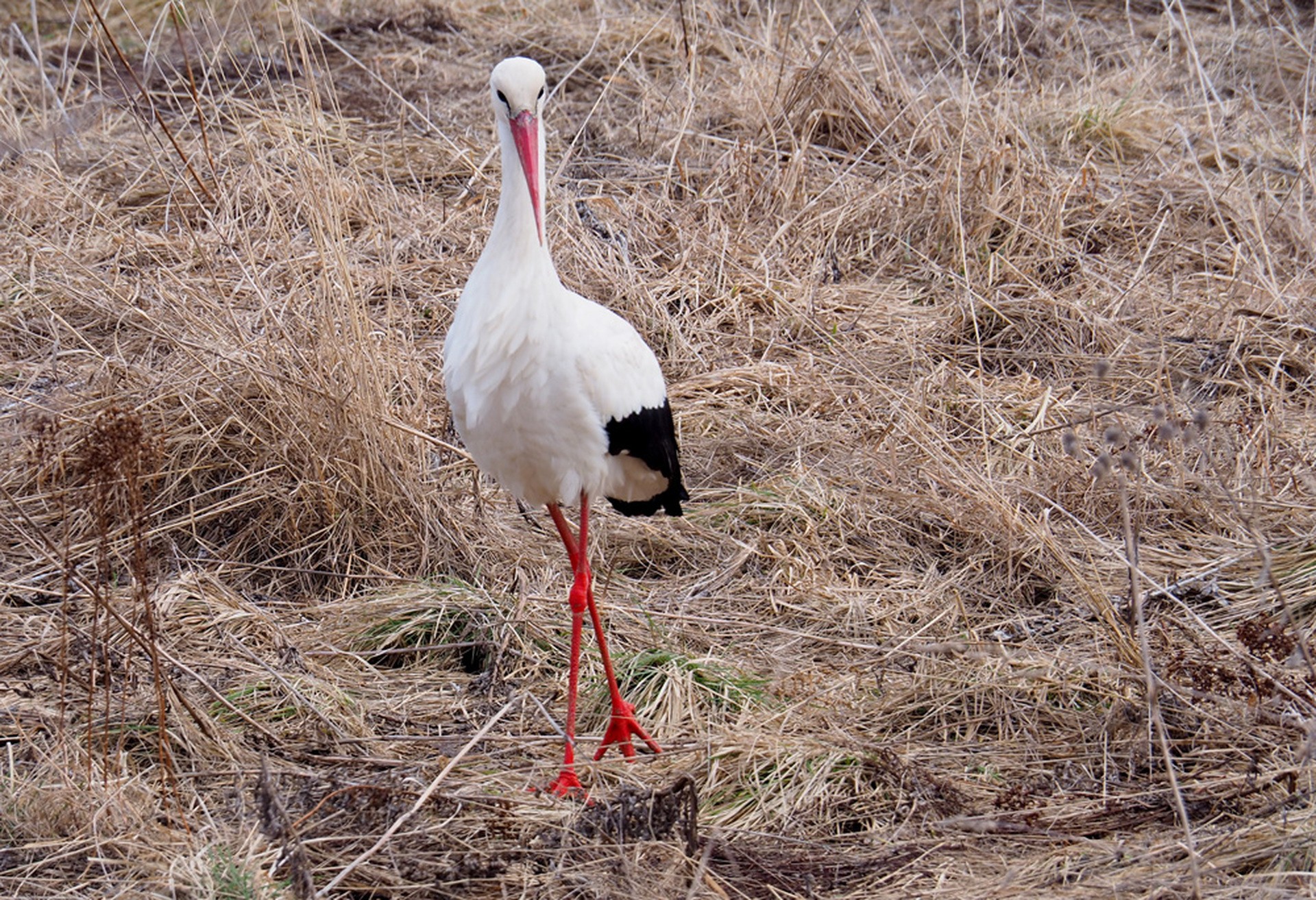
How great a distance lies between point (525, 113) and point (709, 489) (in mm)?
1920

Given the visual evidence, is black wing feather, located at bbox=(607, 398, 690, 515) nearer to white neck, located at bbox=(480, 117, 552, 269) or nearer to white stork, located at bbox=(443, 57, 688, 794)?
white stork, located at bbox=(443, 57, 688, 794)

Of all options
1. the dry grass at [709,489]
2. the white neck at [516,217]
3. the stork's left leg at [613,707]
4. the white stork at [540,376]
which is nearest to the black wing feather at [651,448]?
the white stork at [540,376]

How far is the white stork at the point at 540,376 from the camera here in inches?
122

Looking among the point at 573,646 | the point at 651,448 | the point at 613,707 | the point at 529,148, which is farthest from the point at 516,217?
the point at 613,707

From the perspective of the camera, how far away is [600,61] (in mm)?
7512

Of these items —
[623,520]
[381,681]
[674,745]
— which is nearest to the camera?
[674,745]

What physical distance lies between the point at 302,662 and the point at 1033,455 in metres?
2.56

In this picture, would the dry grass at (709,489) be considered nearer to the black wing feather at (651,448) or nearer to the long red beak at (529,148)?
the black wing feather at (651,448)

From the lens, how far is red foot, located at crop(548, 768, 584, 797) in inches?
124

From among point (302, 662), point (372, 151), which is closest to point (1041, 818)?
point (302, 662)

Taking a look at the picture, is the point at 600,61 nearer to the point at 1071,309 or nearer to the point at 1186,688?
the point at 1071,309

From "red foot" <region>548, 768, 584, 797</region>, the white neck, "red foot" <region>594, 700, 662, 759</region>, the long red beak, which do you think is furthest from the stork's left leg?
the long red beak

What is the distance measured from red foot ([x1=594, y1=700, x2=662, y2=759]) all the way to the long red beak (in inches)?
51.9

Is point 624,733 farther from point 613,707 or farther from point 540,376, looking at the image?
point 540,376
